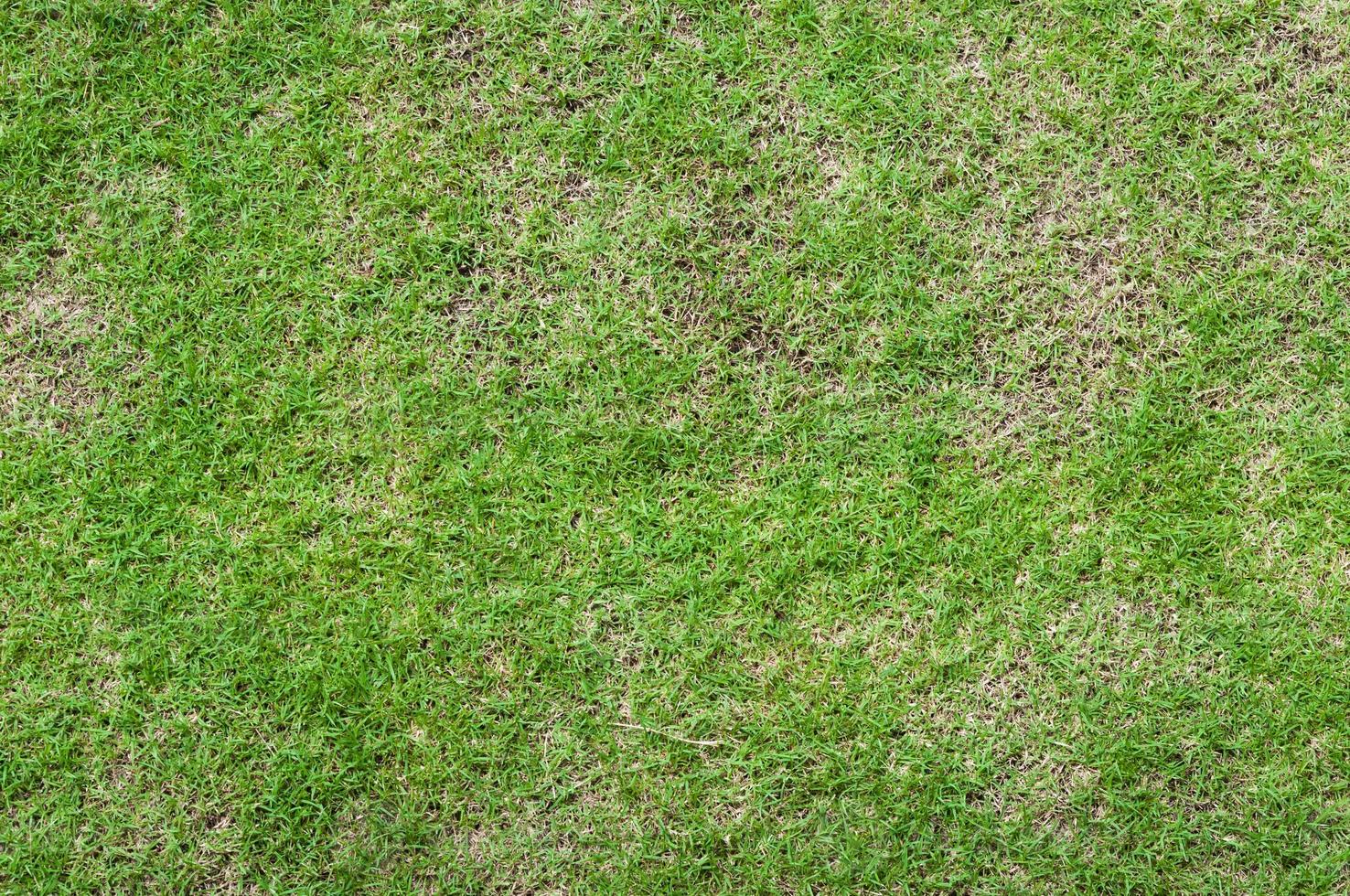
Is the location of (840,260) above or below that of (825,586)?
above

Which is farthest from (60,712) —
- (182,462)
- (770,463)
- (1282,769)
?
(1282,769)

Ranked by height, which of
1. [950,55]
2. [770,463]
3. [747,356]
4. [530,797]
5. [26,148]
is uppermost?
[26,148]

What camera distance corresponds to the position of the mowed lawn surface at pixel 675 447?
2.86 m

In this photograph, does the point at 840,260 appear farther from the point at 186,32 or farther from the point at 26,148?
the point at 26,148

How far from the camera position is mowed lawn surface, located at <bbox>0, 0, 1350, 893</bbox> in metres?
2.86

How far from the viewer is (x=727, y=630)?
2.90 m

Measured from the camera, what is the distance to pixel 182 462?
2.95 meters

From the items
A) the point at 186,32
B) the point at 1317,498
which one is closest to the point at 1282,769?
the point at 1317,498

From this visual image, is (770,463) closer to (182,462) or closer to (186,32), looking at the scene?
(182,462)

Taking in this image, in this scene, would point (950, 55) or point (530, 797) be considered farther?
point (950, 55)

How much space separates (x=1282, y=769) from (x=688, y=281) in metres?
2.14

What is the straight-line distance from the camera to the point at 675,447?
2967 mm

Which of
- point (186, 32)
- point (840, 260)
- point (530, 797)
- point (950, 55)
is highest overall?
point (186, 32)

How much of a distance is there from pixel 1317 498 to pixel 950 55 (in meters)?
1.66
